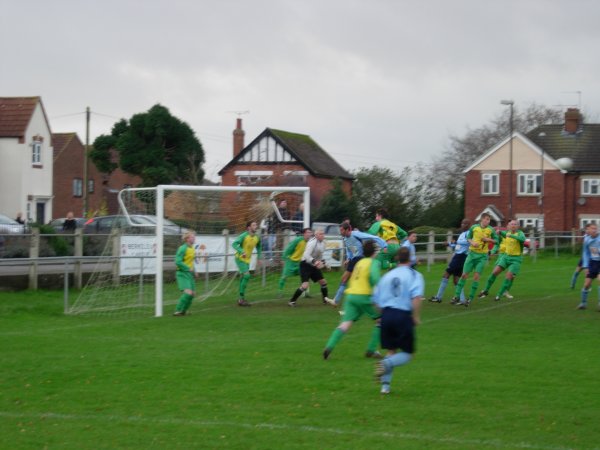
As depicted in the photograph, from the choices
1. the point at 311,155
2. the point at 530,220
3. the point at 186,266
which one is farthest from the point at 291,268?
the point at 530,220

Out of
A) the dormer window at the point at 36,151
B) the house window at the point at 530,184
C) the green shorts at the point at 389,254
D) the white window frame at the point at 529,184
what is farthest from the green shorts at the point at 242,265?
the house window at the point at 530,184

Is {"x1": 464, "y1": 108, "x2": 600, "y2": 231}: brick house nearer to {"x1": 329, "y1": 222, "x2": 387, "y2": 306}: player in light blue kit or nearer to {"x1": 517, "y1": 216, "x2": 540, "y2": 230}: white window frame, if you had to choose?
A: {"x1": 517, "y1": 216, "x2": 540, "y2": 230}: white window frame

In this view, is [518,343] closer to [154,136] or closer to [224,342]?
[224,342]

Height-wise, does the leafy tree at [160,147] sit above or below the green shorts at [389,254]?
above

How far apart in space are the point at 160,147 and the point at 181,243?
29.6m

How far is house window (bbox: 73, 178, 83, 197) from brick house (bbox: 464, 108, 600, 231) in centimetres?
2720

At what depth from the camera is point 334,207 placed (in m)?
49.9

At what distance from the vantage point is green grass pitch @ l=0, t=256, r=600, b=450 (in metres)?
9.30

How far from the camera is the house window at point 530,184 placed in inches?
2576

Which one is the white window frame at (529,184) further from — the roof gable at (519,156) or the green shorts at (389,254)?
the green shorts at (389,254)

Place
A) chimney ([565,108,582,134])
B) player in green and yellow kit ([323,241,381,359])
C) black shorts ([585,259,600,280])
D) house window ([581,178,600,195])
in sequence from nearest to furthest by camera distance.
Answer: player in green and yellow kit ([323,241,381,359]) → black shorts ([585,259,600,280]) → house window ([581,178,600,195]) → chimney ([565,108,582,134])

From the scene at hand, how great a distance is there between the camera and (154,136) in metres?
53.0

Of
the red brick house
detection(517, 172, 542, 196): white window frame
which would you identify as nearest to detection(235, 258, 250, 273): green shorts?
the red brick house

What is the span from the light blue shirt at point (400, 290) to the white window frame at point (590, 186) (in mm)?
55690
